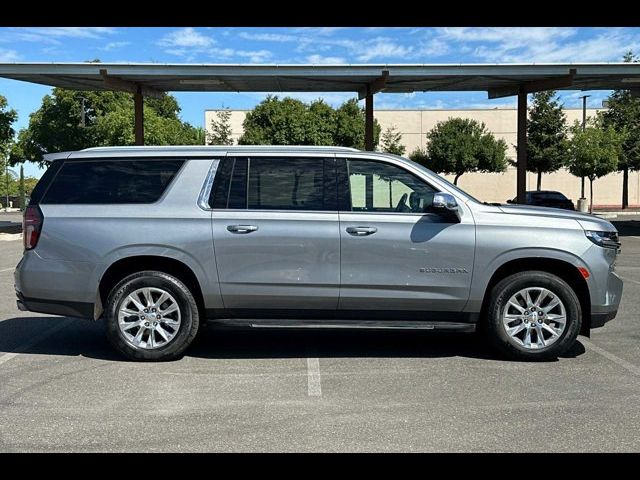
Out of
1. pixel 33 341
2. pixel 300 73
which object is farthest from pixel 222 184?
pixel 300 73

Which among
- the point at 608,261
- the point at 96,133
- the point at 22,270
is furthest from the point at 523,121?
the point at 96,133

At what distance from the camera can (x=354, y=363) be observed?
5812 millimetres

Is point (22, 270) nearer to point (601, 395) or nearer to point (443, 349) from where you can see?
point (443, 349)

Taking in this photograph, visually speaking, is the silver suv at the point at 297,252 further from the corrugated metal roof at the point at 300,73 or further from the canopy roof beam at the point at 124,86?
the canopy roof beam at the point at 124,86

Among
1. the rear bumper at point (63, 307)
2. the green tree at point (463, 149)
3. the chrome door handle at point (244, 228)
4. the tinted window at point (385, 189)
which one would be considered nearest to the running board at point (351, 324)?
the chrome door handle at point (244, 228)

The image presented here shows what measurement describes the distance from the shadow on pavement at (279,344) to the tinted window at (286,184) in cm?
125

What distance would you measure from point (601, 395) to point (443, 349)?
70.0 inches

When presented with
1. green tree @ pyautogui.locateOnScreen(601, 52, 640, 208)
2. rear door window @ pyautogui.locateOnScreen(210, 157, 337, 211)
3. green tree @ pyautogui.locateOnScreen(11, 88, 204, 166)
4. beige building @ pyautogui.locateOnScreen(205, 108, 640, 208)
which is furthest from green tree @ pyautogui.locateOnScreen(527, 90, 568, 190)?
rear door window @ pyautogui.locateOnScreen(210, 157, 337, 211)

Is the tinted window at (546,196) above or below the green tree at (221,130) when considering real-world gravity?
below

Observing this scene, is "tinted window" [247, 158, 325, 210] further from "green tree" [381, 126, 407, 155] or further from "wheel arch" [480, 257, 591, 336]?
"green tree" [381, 126, 407, 155]

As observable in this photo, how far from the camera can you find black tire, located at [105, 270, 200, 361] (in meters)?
5.76

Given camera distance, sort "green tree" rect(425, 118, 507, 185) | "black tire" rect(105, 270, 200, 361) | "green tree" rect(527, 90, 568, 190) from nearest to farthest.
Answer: "black tire" rect(105, 270, 200, 361)
"green tree" rect(527, 90, 568, 190)
"green tree" rect(425, 118, 507, 185)

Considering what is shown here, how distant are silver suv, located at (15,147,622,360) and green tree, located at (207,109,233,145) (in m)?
46.2

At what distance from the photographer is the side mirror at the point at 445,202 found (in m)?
5.54
